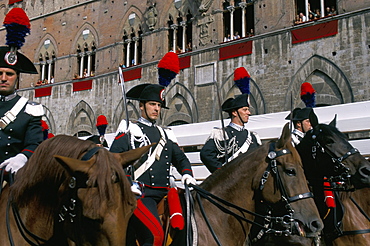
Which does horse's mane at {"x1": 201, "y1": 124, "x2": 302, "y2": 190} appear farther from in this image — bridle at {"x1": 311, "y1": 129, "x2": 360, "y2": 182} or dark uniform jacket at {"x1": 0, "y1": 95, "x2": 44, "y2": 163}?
dark uniform jacket at {"x1": 0, "y1": 95, "x2": 44, "y2": 163}

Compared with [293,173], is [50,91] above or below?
above

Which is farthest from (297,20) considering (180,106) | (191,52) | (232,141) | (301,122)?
(232,141)

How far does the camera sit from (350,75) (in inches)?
529

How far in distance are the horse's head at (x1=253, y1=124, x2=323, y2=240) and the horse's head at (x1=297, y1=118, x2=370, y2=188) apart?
55.8 inches

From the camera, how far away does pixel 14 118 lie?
313 centimetres

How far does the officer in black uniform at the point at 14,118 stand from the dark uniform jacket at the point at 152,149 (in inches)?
31.9

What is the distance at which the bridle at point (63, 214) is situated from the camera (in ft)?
7.27

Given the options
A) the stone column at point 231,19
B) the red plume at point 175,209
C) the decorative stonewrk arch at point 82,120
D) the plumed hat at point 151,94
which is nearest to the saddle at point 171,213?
the red plume at point 175,209

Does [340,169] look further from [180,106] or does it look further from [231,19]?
[180,106]

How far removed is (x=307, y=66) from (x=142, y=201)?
12.4 m

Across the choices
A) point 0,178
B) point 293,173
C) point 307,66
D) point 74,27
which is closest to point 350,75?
point 307,66

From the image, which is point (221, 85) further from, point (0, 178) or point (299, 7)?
point (0, 178)

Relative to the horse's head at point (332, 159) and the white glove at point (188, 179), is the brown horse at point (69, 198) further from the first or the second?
the horse's head at point (332, 159)

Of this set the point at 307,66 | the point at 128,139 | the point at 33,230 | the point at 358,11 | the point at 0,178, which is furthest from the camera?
the point at 307,66
